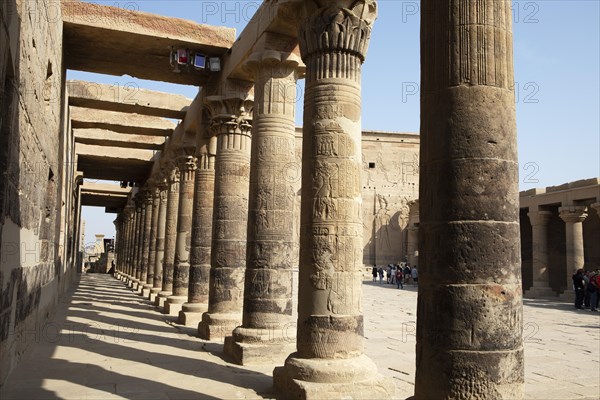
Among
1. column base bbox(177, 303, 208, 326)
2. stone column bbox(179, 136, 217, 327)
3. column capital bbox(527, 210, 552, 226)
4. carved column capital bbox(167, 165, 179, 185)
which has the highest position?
carved column capital bbox(167, 165, 179, 185)

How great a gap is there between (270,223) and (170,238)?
9697 millimetres

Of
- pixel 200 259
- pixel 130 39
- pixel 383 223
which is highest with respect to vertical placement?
pixel 130 39

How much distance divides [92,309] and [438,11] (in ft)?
42.6

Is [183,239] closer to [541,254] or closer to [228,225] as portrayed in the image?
[228,225]

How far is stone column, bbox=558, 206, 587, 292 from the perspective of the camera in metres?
21.3

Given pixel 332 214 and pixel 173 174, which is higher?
pixel 173 174

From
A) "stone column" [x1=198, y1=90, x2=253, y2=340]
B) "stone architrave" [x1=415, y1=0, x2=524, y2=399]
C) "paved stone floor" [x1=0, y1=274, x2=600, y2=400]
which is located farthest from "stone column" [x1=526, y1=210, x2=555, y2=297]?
"stone architrave" [x1=415, y1=0, x2=524, y2=399]

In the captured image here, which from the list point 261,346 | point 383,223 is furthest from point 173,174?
point 383,223

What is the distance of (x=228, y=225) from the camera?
31.8ft

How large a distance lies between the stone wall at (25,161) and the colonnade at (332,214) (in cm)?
284

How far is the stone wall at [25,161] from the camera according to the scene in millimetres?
4887

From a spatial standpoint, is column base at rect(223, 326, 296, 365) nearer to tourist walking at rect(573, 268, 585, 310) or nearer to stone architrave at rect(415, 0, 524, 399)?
stone architrave at rect(415, 0, 524, 399)

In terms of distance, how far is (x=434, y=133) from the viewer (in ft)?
11.9

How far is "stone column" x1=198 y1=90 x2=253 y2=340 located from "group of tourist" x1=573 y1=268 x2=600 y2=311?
535 inches
